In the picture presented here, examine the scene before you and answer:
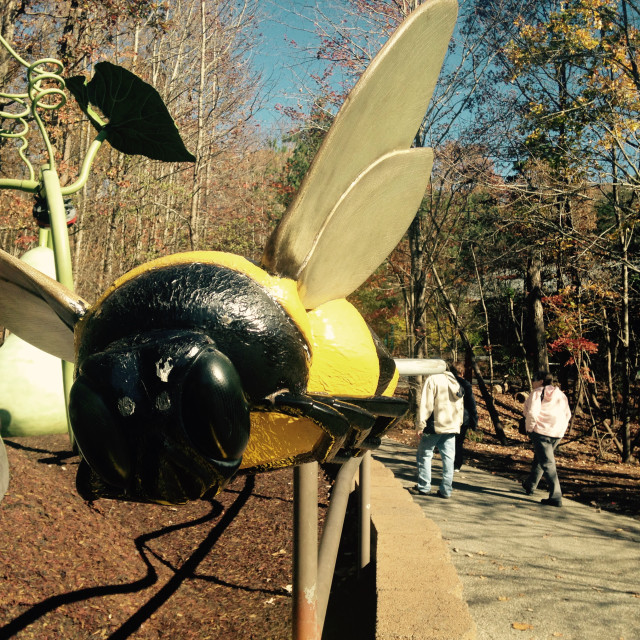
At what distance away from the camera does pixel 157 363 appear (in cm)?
66

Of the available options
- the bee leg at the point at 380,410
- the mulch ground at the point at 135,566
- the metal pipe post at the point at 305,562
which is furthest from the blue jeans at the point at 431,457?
the bee leg at the point at 380,410

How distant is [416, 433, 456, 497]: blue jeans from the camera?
6375mm

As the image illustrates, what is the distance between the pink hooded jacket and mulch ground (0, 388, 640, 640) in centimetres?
298

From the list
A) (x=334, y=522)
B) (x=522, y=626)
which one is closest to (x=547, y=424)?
(x=522, y=626)

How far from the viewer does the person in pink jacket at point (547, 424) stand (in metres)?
6.53

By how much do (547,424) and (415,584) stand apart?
4347 mm

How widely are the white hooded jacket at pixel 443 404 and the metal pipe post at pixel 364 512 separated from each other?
269 centimetres

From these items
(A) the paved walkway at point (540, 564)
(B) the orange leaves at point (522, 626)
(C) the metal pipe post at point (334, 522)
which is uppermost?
(C) the metal pipe post at point (334, 522)

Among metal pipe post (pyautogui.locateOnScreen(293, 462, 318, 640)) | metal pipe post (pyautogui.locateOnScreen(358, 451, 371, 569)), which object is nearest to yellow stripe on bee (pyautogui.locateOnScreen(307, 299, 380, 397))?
metal pipe post (pyautogui.locateOnScreen(293, 462, 318, 640))

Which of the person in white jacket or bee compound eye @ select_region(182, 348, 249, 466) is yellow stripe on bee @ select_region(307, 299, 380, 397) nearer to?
bee compound eye @ select_region(182, 348, 249, 466)

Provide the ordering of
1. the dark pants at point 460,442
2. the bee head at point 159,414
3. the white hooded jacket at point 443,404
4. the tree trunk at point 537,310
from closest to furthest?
the bee head at point 159,414 < the white hooded jacket at point 443,404 < the dark pants at point 460,442 < the tree trunk at point 537,310

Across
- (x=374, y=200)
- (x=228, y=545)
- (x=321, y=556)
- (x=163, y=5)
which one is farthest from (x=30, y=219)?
(x=374, y=200)

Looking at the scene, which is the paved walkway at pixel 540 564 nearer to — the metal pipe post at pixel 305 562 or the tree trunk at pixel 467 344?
the metal pipe post at pixel 305 562

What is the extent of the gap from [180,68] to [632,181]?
10252mm
